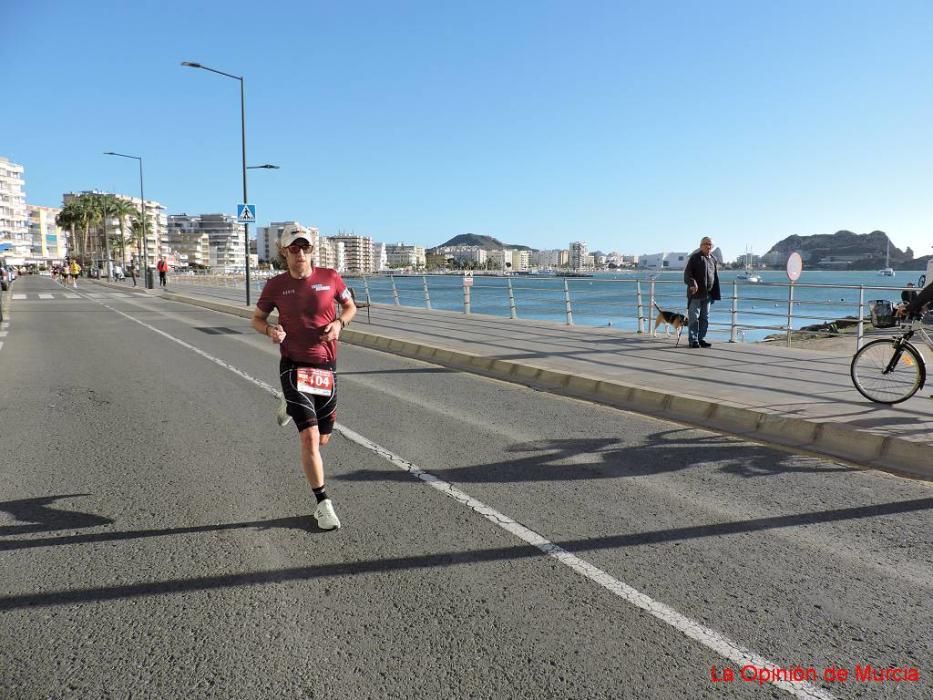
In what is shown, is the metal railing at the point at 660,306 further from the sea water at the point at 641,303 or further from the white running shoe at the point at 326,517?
the white running shoe at the point at 326,517

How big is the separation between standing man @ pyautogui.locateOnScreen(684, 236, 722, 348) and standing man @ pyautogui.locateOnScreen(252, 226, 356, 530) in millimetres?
9369

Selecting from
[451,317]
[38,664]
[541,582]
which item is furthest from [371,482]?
[451,317]

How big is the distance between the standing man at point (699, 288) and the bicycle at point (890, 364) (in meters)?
4.62

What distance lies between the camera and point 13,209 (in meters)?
127

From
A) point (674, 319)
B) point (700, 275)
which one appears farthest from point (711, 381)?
point (674, 319)

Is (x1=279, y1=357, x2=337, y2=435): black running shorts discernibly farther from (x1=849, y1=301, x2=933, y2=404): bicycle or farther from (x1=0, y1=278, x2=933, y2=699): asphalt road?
(x1=849, y1=301, x2=933, y2=404): bicycle

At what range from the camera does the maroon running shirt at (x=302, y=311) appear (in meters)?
4.23

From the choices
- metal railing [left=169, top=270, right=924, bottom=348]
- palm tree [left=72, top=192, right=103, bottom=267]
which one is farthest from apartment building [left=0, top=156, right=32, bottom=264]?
metal railing [left=169, top=270, right=924, bottom=348]

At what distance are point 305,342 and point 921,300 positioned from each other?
20.8ft

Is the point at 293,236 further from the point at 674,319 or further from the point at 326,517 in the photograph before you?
the point at 674,319

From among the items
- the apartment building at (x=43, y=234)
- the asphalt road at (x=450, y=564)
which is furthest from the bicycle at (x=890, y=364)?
the apartment building at (x=43, y=234)

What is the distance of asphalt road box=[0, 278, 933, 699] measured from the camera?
275cm

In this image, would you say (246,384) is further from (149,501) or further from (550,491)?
(550,491)

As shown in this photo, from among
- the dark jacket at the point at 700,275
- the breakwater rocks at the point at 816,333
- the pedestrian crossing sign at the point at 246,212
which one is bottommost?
the breakwater rocks at the point at 816,333
